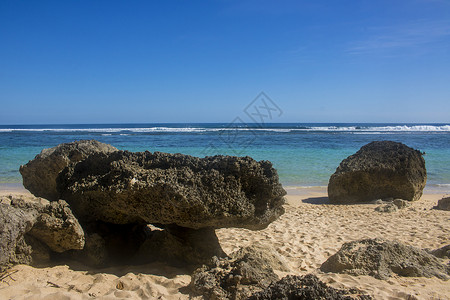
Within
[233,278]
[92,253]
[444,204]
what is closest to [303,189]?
[444,204]

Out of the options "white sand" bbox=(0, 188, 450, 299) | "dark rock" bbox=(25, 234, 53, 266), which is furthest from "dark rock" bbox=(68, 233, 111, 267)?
"dark rock" bbox=(25, 234, 53, 266)

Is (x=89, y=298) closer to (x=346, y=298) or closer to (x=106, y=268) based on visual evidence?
(x=106, y=268)

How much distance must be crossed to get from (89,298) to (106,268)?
0.69 meters

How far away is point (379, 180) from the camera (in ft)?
26.6

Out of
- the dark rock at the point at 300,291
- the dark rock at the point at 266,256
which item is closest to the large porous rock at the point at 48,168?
the dark rock at the point at 266,256

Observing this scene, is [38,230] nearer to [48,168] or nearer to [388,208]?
[48,168]

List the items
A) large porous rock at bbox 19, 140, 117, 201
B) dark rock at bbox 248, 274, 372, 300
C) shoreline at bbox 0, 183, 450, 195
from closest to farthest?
dark rock at bbox 248, 274, 372, 300, large porous rock at bbox 19, 140, 117, 201, shoreline at bbox 0, 183, 450, 195

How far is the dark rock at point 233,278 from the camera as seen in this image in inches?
108

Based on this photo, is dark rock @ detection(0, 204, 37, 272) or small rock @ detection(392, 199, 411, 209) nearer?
dark rock @ detection(0, 204, 37, 272)

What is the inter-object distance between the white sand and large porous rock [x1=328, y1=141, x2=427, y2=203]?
0.44 metres

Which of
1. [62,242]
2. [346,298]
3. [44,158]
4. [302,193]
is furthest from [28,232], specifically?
[302,193]

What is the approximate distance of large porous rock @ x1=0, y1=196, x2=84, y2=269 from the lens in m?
2.82

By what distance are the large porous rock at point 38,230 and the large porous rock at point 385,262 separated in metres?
2.53

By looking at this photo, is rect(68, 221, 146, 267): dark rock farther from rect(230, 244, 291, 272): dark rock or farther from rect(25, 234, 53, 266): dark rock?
rect(230, 244, 291, 272): dark rock
